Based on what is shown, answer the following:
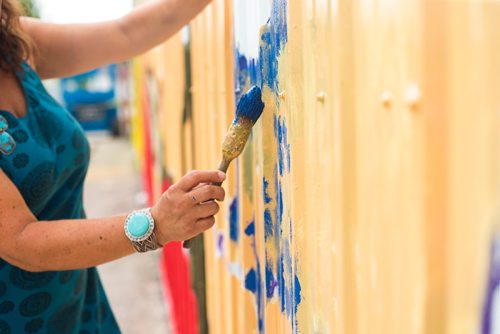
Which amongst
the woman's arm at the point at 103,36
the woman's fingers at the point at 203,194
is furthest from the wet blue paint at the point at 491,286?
the woman's arm at the point at 103,36

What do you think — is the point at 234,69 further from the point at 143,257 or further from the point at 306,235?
the point at 143,257

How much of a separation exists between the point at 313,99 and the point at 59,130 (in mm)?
922

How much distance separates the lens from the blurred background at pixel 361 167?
2.50 ft

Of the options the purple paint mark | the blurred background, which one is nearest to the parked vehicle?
the purple paint mark

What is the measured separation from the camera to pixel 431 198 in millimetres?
823

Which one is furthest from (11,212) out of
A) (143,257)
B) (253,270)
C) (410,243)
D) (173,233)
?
(143,257)

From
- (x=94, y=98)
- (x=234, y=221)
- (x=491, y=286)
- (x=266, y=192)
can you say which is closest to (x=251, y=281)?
(x=234, y=221)

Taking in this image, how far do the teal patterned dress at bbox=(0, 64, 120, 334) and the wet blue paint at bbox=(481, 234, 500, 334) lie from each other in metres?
1.32

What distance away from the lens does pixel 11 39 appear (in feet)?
6.39

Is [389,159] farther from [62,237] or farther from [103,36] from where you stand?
[103,36]

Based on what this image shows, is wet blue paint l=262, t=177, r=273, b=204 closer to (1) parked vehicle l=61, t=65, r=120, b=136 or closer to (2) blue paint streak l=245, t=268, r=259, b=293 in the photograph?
(2) blue paint streak l=245, t=268, r=259, b=293

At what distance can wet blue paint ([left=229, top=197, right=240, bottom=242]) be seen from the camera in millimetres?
2102

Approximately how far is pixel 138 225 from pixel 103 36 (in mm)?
837

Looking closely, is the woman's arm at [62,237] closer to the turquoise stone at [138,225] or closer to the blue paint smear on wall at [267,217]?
the turquoise stone at [138,225]
